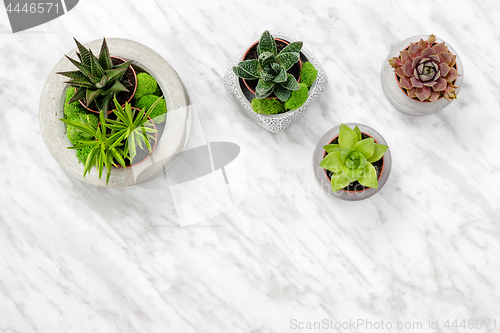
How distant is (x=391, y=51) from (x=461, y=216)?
85 cm

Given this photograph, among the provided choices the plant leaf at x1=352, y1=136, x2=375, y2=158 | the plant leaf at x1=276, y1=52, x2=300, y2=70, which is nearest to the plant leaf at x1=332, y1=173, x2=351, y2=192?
the plant leaf at x1=352, y1=136, x2=375, y2=158

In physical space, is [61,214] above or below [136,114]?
below

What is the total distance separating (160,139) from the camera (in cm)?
130

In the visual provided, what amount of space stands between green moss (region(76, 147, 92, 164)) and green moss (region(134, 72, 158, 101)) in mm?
273

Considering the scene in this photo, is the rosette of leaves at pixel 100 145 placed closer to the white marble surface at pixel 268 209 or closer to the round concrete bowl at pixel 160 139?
the round concrete bowl at pixel 160 139

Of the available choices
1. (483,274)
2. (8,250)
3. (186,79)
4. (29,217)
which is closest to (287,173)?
(186,79)

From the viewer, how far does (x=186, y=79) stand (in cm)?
161

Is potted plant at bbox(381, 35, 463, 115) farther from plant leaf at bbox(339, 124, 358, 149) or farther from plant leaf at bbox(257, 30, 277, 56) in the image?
plant leaf at bbox(257, 30, 277, 56)

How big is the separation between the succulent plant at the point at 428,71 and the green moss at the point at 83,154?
1268 millimetres

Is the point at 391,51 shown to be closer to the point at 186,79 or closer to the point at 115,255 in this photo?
the point at 186,79

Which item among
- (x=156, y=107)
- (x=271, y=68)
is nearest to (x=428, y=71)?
(x=271, y=68)

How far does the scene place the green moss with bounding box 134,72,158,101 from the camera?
4.28ft

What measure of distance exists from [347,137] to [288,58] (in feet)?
1.18

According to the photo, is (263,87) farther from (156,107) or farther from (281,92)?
(156,107)
